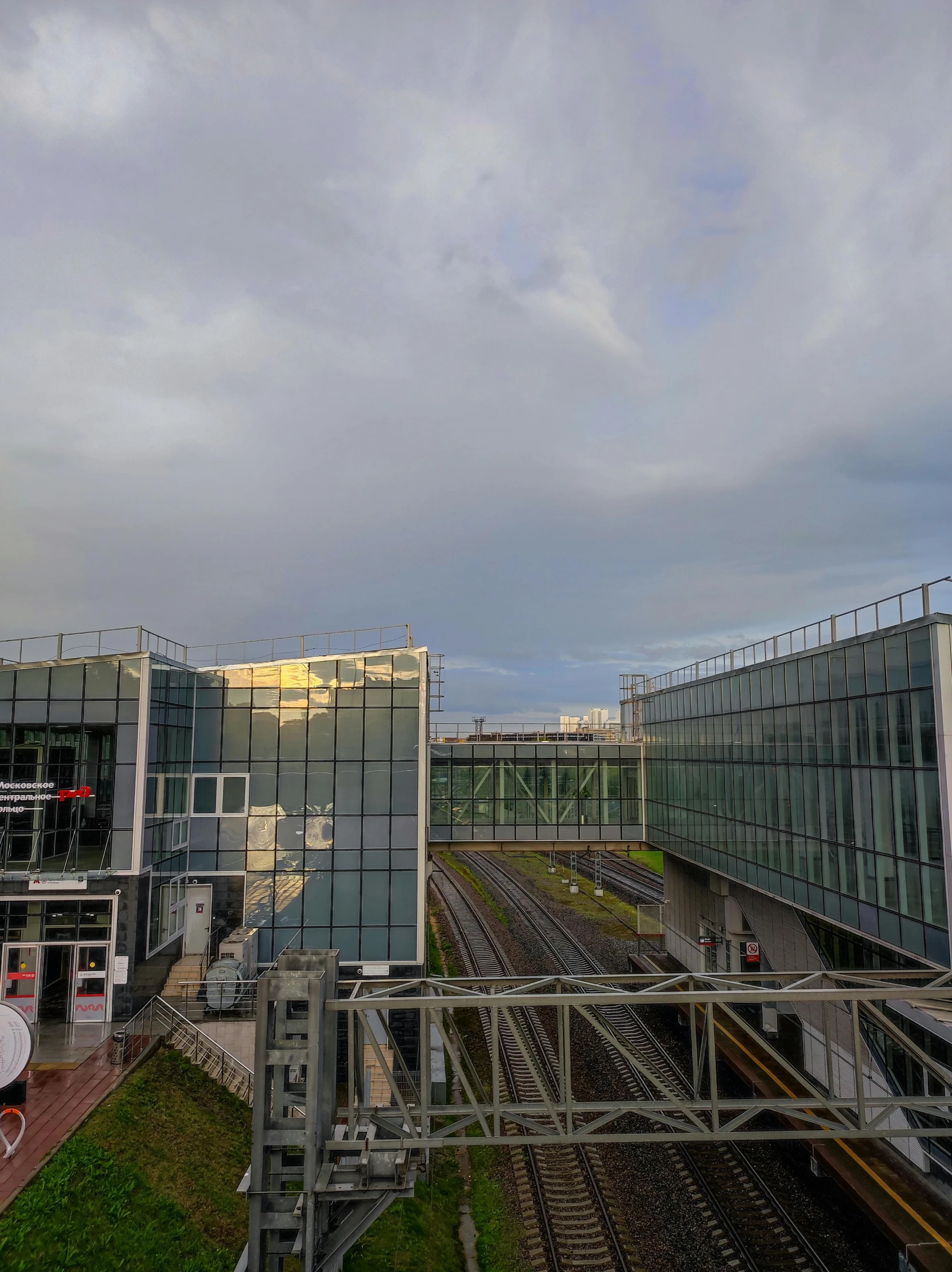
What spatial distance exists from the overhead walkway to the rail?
43.8ft

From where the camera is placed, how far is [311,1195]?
1091 centimetres

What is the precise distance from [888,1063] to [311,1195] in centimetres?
1873

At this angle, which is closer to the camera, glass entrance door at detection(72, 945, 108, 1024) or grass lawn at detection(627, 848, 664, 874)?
glass entrance door at detection(72, 945, 108, 1024)

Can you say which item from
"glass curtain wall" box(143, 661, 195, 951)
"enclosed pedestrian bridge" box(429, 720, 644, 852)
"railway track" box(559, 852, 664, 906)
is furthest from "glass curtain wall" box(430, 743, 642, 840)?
"glass curtain wall" box(143, 661, 195, 951)

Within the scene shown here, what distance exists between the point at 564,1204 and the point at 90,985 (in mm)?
14076

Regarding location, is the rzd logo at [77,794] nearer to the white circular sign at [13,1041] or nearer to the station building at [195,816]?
the station building at [195,816]

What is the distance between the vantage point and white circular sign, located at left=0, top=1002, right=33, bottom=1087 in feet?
50.3

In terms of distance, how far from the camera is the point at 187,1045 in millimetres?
22062

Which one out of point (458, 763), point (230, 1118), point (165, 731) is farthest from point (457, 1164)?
point (458, 763)

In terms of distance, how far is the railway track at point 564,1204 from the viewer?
17.4 m

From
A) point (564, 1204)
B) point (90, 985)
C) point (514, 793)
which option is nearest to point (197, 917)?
point (90, 985)

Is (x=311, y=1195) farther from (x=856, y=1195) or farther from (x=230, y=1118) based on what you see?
(x=856, y=1195)

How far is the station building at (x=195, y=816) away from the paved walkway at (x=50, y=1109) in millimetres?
3611

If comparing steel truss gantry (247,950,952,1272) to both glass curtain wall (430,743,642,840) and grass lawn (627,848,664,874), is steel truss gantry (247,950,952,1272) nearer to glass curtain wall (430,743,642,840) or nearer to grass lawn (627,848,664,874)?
glass curtain wall (430,743,642,840)
